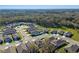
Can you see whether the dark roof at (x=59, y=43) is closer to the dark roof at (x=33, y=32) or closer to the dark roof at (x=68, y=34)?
the dark roof at (x=68, y=34)

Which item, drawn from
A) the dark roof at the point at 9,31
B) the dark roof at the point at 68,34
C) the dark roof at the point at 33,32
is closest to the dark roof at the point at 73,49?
the dark roof at the point at 68,34

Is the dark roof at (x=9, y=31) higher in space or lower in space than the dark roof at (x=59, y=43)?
higher

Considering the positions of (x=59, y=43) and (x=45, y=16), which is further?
(x=45, y=16)

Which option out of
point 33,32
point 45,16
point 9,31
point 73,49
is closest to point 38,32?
point 33,32

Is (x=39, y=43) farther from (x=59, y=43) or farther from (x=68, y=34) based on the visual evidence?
(x=68, y=34)

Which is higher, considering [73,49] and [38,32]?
[38,32]

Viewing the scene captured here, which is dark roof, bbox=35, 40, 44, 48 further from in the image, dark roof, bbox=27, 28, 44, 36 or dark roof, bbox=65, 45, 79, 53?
dark roof, bbox=65, 45, 79, 53
